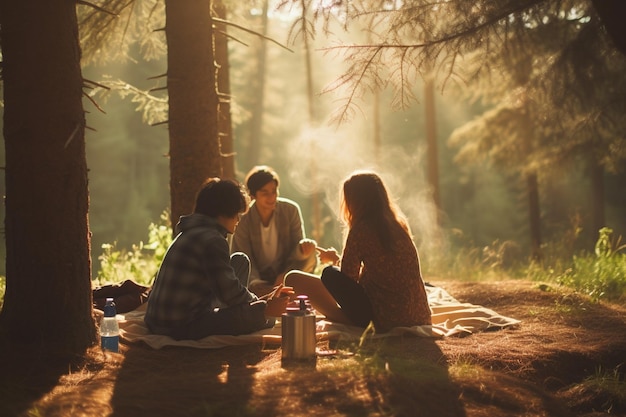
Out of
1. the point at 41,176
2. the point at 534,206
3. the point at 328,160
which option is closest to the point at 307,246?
the point at 41,176

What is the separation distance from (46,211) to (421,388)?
105 inches

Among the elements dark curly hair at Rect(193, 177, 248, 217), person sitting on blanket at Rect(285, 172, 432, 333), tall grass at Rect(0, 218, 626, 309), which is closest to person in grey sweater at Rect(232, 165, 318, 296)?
tall grass at Rect(0, 218, 626, 309)

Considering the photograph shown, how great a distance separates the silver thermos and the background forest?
27.3 ft

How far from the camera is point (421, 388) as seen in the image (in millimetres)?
3859

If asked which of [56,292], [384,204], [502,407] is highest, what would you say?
[384,204]

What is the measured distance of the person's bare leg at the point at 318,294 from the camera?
5.88 m

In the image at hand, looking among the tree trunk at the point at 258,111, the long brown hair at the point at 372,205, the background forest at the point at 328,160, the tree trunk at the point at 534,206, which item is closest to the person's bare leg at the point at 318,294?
A: the long brown hair at the point at 372,205

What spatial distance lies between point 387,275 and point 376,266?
0.11 meters

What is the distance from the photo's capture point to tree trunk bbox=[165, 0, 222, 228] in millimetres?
7055

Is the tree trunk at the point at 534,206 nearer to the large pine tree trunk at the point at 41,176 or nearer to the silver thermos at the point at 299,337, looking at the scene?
the silver thermos at the point at 299,337

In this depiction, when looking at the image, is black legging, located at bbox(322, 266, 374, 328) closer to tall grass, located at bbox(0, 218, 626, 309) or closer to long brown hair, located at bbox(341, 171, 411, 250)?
long brown hair, located at bbox(341, 171, 411, 250)

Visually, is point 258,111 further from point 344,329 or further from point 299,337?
point 299,337

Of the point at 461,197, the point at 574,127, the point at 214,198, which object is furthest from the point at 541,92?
the point at 461,197

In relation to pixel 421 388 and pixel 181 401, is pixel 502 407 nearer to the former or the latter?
pixel 421 388
